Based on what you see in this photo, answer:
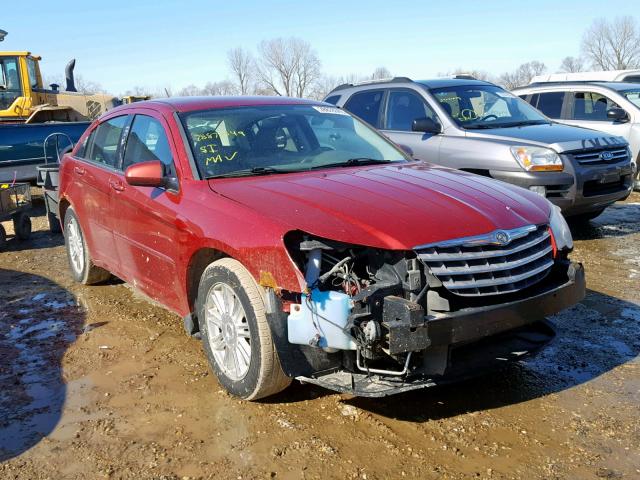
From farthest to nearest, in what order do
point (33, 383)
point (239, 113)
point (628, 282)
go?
point (628, 282), point (239, 113), point (33, 383)

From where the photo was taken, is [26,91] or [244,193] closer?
[244,193]

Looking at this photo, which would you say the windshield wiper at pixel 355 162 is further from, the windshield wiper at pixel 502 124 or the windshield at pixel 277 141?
the windshield wiper at pixel 502 124

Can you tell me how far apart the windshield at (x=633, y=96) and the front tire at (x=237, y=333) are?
8845mm

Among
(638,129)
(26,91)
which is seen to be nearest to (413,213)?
(638,129)

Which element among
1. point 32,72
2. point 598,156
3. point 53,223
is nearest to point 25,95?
point 32,72

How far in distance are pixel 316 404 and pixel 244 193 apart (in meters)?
1.27

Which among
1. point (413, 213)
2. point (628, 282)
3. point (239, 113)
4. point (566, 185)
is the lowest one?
point (628, 282)

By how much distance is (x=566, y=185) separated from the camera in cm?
703

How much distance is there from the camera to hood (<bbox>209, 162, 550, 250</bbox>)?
10.5ft

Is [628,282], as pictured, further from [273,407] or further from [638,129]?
[638,129]

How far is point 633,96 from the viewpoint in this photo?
34.1 feet

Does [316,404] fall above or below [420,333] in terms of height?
below

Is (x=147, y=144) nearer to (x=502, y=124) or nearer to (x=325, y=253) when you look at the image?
(x=325, y=253)

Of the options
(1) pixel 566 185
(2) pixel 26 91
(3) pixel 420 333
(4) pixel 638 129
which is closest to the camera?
(3) pixel 420 333
